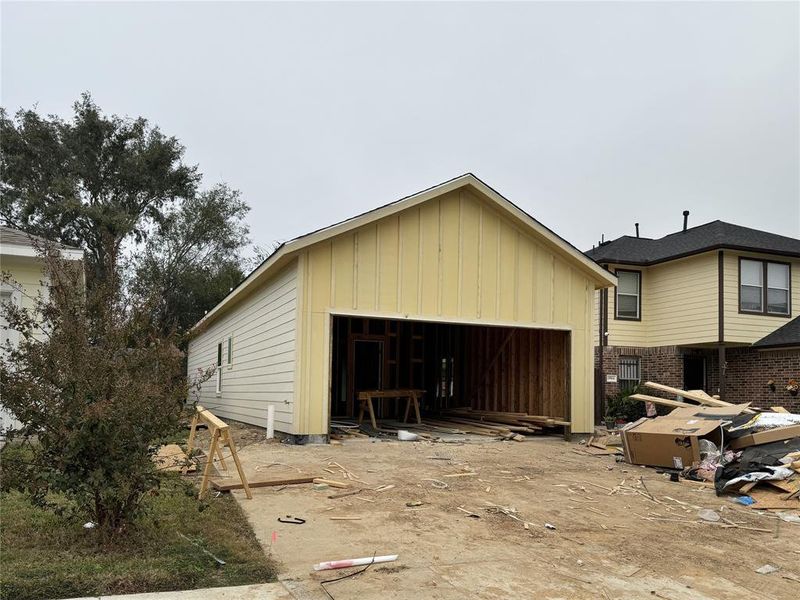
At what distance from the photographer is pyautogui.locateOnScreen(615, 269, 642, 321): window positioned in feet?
66.9

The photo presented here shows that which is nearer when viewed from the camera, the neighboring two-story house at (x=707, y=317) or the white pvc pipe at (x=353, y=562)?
the white pvc pipe at (x=353, y=562)

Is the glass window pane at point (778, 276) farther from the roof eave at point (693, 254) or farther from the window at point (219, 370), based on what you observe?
the window at point (219, 370)

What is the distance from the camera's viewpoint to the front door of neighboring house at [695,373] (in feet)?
67.5

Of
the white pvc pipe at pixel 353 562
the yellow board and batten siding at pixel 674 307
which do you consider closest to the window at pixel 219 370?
the yellow board and batten siding at pixel 674 307

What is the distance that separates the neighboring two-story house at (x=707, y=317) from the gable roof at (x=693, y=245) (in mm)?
48

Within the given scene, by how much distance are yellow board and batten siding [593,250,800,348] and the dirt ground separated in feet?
36.3

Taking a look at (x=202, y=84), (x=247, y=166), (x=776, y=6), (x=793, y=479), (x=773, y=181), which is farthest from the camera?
(x=247, y=166)

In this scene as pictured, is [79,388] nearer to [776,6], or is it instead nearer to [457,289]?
[457,289]

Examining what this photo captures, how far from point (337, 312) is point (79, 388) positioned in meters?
7.26

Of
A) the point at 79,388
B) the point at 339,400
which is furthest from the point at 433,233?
the point at 79,388

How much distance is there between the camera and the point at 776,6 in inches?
487

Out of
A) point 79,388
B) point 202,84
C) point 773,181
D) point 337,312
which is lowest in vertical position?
point 79,388

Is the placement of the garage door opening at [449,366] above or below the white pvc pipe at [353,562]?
above

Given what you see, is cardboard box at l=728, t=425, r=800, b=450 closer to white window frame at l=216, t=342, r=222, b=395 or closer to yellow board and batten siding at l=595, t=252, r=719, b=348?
yellow board and batten siding at l=595, t=252, r=719, b=348
